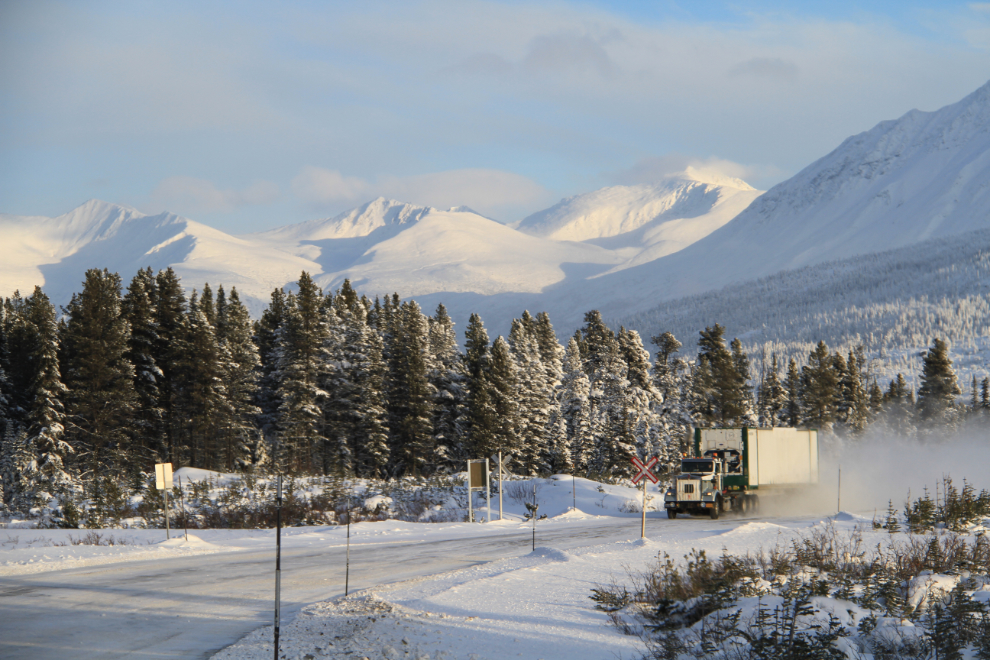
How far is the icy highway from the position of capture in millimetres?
11008

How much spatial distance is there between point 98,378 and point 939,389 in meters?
75.5

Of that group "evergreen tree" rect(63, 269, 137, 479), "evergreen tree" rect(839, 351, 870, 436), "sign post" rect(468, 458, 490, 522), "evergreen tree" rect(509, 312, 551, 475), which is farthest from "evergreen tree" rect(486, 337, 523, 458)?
"evergreen tree" rect(839, 351, 870, 436)

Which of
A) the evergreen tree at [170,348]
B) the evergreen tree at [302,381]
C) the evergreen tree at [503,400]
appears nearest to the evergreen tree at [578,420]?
the evergreen tree at [503,400]

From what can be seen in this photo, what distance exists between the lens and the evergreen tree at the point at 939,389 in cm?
8200

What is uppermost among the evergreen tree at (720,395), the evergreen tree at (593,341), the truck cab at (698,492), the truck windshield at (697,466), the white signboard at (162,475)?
the evergreen tree at (593,341)

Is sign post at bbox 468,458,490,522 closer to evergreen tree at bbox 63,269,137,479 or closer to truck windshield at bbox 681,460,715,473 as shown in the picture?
truck windshield at bbox 681,460,715,473

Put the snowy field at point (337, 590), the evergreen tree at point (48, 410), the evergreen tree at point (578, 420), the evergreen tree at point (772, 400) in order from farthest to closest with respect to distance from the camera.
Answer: the evergreen tree at point (772, 400)
the evergreen tree at point (578, 420)
the evergreen tree at point (48, 410)
the snowy field at point (337, 590)

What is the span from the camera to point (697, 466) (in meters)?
33.6

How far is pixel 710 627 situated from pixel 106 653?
7.72 metres

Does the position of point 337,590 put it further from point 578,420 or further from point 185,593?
point 578,420

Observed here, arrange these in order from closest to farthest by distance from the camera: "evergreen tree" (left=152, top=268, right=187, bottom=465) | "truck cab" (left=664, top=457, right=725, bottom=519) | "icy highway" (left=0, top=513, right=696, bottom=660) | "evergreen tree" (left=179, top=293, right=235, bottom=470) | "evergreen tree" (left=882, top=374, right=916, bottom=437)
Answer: "icy highway" (left=0, top=513, right=696, bottom=660) → "truck cab" (left=664, top=457, right=725, bottom=519) → "evergreen tree" (left=179, top=293, right=235, bottom=470) → "evergreen tree" (left=152, top=268, right=187, bottom=465) → "evergreen tree" (left=882, top=374, right=916, bottom=437)

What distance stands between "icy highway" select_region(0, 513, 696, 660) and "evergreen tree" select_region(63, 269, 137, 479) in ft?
90.1

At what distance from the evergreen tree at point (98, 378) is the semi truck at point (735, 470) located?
29.0 meters

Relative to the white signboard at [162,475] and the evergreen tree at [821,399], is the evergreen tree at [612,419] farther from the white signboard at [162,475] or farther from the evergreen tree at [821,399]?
the white signboard at [162,475]
